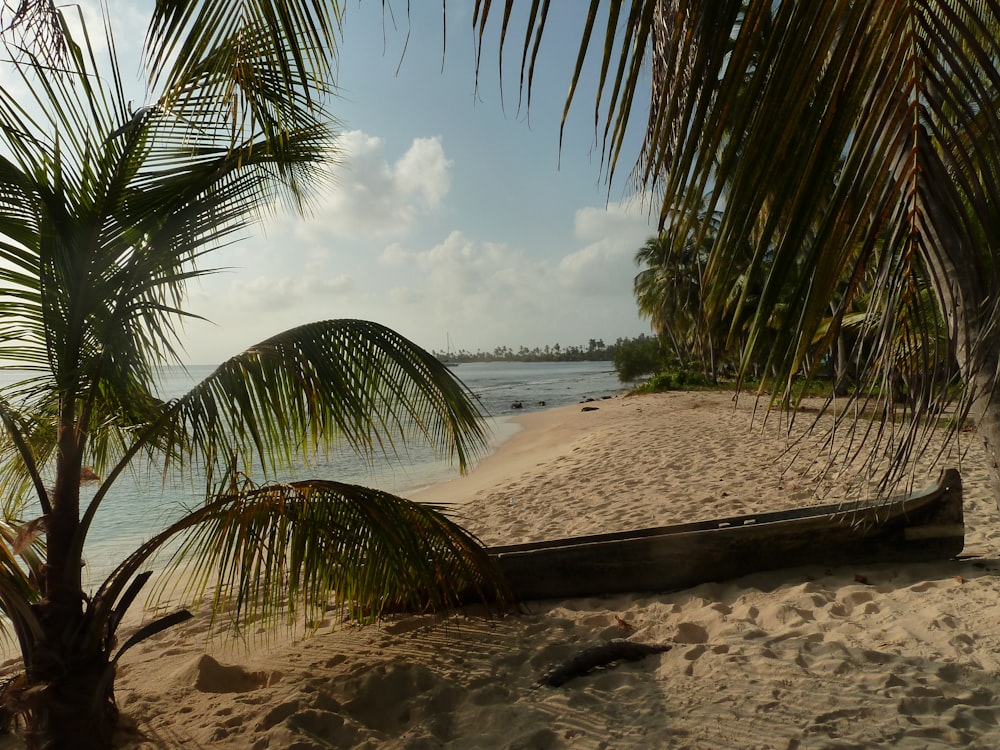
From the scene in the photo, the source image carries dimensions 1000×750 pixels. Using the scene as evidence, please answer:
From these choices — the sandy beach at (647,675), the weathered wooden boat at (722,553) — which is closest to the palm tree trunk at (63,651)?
the sandy beach at (647,675)

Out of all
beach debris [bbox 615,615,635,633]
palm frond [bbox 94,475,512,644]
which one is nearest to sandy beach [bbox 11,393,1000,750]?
beach debris [bbox 615,615,635,633]

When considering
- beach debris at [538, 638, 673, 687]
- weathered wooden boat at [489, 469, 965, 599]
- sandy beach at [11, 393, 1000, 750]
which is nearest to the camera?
sandy beach at [11, 393, 1000, 750]

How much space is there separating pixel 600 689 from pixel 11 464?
131 inches

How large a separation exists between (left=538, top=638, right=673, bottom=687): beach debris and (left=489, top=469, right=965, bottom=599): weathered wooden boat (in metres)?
0.79

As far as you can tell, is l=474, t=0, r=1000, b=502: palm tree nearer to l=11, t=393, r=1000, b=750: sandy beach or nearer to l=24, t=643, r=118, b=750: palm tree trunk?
l=11, t=393, r=1000, b=750: sandy beach

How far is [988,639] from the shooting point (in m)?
2.93

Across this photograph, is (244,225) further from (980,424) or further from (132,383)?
(980,424)

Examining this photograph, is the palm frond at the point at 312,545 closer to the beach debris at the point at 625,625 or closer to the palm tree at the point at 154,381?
the palm tree at the point at 154,381

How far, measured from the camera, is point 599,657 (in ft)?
10.4

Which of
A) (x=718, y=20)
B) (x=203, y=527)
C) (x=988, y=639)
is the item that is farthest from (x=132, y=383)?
(x=988, y=639)

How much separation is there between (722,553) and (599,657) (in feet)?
4.51

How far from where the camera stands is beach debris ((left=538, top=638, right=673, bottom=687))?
3.07 m

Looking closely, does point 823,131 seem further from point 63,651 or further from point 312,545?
point 63,651

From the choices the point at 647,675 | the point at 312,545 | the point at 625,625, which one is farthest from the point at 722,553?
the point at 312,545
